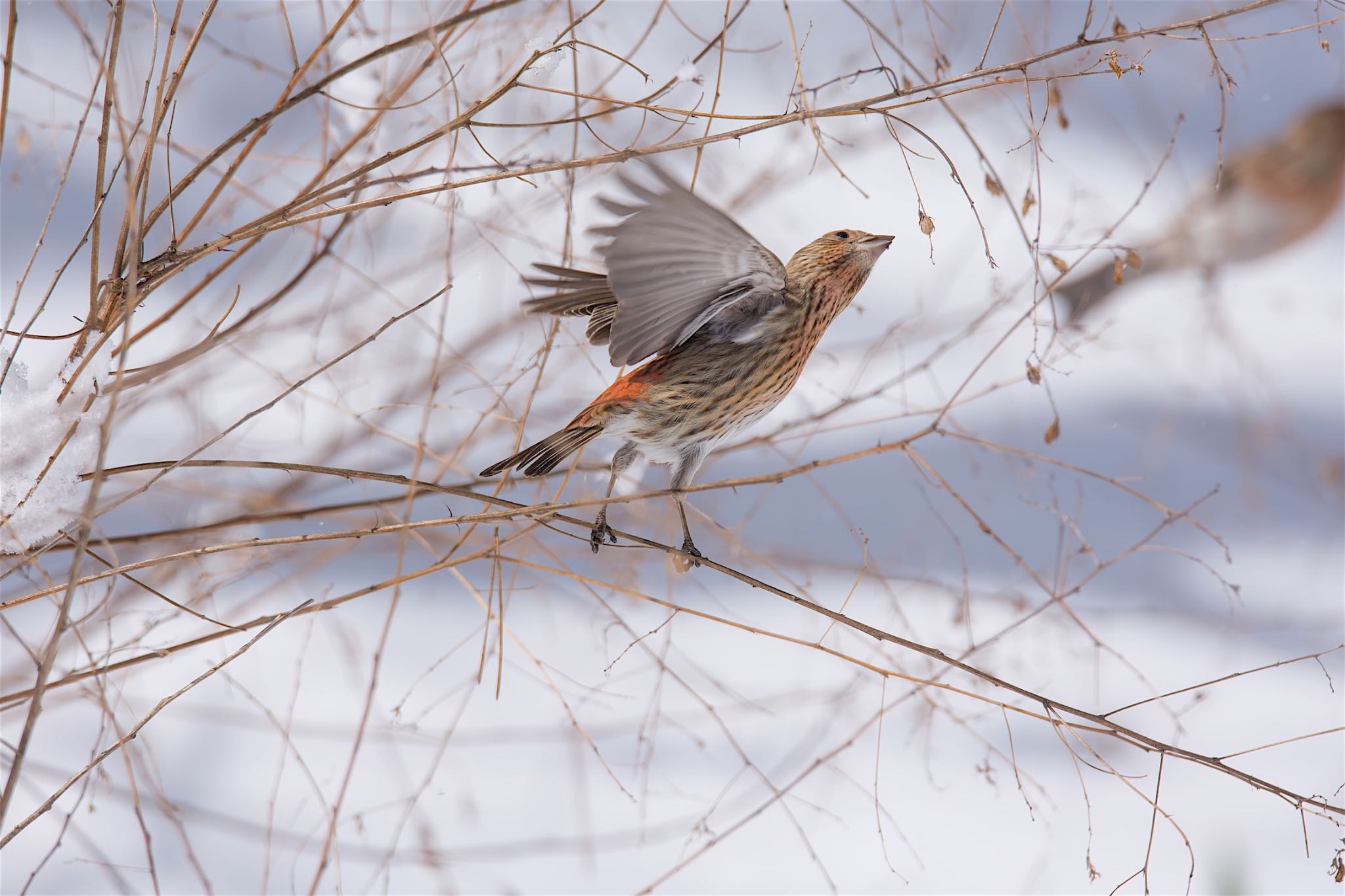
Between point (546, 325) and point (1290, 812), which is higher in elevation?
point (546, 325)

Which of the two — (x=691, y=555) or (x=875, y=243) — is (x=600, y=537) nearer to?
(x=691, y=555)

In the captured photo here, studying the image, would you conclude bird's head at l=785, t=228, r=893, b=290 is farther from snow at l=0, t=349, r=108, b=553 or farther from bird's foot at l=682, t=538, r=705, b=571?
snow at l=0, t=349, r=108, b=553

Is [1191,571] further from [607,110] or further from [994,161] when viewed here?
[607,110]

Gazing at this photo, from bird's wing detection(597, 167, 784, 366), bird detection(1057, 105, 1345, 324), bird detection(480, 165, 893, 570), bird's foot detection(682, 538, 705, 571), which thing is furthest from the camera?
bird detection(1057, 105, 1345, 324)

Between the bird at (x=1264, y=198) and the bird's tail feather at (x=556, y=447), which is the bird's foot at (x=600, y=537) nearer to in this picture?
the bird's tail feather at (x=556, y=447)

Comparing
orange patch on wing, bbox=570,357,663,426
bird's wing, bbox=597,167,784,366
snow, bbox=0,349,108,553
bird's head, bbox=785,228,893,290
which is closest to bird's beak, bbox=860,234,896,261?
A: bird's head, bbox=785,228,893,290

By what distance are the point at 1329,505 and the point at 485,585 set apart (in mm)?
2539

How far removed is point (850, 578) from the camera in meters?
2.69

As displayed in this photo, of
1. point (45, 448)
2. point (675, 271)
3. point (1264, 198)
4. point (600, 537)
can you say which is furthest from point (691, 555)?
point (1264, 198)

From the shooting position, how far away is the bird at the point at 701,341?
1502 mm

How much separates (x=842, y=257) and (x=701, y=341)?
0.26 meters

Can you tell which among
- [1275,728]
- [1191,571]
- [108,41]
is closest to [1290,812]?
[1275,728]

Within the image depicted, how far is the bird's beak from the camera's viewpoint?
5.07 feet

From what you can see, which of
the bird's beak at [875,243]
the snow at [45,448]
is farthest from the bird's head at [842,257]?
the snow at [45,448]
